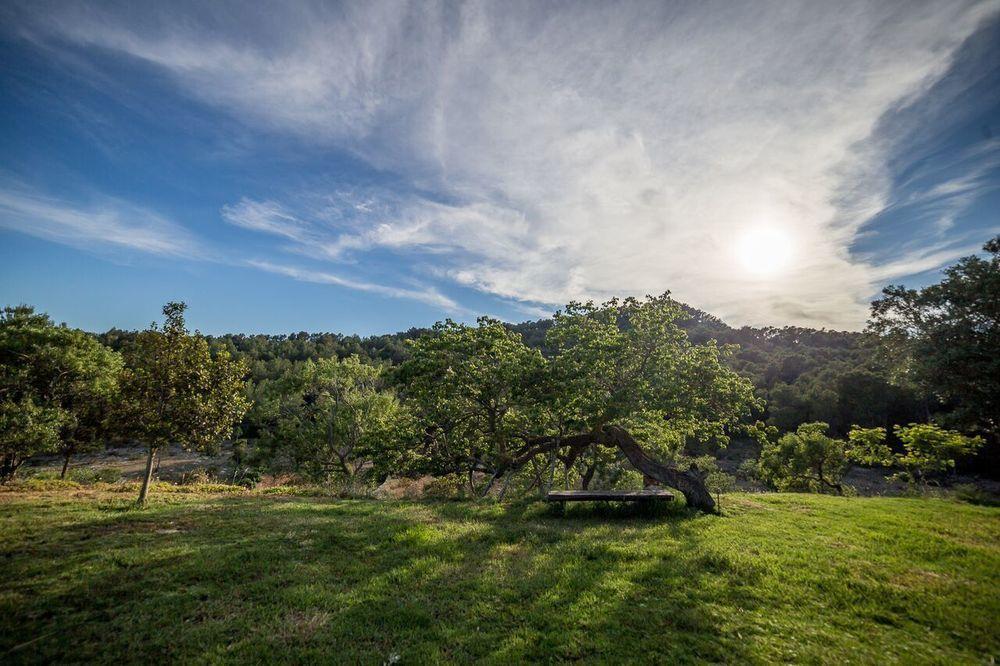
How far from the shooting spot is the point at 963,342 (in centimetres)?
2156

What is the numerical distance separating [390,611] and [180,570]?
17.2 feet

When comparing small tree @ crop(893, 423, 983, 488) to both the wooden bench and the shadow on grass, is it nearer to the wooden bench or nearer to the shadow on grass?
the wooden bench

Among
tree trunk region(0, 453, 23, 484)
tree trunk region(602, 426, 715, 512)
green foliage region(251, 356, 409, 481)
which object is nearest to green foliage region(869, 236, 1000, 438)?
tree trunk region(602, 426, 715, 512)

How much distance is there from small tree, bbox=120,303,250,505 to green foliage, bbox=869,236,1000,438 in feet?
120

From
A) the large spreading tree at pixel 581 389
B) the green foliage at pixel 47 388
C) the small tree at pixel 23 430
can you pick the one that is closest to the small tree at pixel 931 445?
the large spreading tree at pixel 581 389

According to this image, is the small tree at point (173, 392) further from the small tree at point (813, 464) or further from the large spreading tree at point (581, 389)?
the small tree at point (813, 464)

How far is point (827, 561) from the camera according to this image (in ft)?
31.5

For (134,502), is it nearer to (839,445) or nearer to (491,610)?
(491,610)

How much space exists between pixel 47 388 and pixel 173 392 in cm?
1790

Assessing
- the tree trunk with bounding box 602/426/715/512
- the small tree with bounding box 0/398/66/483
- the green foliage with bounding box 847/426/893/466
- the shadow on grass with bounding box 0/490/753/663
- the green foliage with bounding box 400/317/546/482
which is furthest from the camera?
the green foliage with bounding box 847/426/893/466

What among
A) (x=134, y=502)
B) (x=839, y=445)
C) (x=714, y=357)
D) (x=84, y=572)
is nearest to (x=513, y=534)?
(x=84, y=572)

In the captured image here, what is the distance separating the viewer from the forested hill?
6888 cm

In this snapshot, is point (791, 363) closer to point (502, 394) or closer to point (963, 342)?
point (963, 342)

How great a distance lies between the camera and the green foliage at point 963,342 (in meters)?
21.1
